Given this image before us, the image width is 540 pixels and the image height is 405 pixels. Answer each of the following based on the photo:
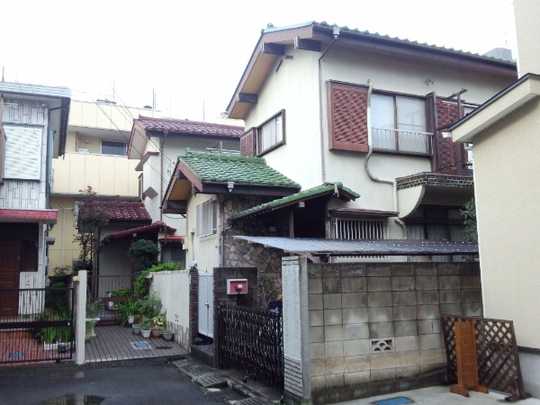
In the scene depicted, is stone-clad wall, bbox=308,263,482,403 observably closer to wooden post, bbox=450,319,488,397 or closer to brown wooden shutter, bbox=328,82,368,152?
wooden post, bbox=450,319,488,397

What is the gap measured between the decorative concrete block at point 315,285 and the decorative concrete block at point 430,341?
1.81 metres

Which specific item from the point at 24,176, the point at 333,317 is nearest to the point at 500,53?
the point at 333,317

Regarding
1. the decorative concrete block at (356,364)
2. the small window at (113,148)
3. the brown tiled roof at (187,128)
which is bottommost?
the decorative concrete block at (356,364)

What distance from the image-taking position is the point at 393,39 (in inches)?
465

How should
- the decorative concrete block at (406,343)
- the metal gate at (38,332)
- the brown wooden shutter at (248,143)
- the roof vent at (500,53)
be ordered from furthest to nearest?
the brown wooden shutter at (248,143)
the roof vent at (500,53)
the metal gate at (38,332)
the decorative concrete block at (406,343)

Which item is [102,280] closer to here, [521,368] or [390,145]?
[390,145]

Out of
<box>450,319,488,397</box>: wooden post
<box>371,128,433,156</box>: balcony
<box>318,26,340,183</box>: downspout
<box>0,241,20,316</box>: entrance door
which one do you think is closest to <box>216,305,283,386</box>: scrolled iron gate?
<box>450,319,488,397</box>: wooden post

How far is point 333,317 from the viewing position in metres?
6.84

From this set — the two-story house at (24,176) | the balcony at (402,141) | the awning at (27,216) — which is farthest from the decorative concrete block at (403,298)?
the two-story house at (24,176)

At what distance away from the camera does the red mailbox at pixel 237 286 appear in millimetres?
10016

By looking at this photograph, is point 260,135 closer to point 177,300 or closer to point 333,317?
point 177,300

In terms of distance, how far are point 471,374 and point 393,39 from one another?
7835 mm

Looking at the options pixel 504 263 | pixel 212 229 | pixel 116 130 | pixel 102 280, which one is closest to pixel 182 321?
pixel 212 229

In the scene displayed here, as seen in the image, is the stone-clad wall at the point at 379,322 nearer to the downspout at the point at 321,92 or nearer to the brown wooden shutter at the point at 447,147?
the downspout at the point at 321,92
